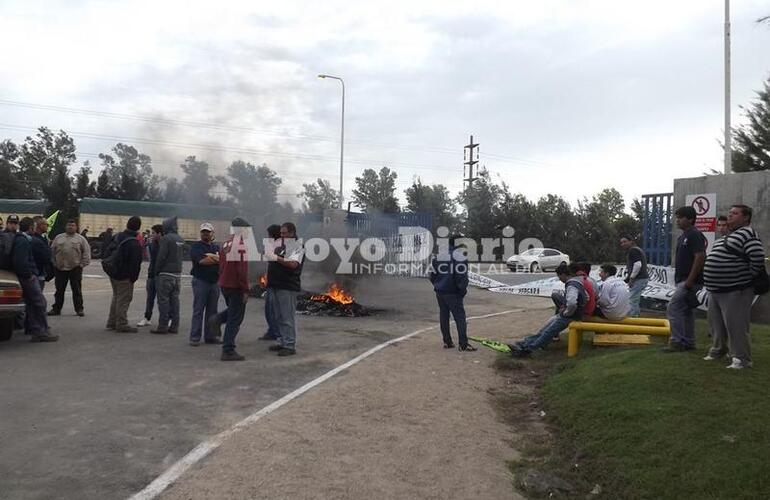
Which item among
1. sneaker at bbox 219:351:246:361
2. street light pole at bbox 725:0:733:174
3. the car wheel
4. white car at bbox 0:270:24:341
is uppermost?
street light pole at bbox 725:0:733:174

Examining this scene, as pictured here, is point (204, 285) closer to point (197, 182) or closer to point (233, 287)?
point (233, 287)

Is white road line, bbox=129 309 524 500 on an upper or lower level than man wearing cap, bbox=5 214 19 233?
lower

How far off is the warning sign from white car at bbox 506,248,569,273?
1910cm

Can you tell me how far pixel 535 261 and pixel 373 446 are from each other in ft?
89.7

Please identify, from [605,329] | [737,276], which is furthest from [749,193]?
[737,276]

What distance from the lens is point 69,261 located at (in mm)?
10750

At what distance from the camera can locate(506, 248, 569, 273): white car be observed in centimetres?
3075

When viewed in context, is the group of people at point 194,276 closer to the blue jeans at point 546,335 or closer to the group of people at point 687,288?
the group of people at point 687,288

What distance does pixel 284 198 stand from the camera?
797 inches

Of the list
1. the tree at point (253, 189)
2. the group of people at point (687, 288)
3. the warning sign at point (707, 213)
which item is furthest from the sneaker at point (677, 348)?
the tree at point (253, 189)

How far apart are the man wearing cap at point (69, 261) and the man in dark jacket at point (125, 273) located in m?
1.88

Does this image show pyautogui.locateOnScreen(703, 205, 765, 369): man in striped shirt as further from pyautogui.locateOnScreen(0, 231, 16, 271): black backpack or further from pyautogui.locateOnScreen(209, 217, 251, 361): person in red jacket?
pyautogui.locateOnScreen(0, 231, 16, 271): black backpack

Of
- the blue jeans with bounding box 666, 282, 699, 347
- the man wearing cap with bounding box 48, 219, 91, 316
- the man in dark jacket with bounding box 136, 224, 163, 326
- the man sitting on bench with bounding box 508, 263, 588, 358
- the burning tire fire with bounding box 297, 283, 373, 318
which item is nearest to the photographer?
the blue jeans with bounding box 666, 282, 699, 347

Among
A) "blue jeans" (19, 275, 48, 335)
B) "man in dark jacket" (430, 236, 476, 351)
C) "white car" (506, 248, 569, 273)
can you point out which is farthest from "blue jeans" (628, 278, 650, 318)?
"white car" (506, 248, 569, 273)
